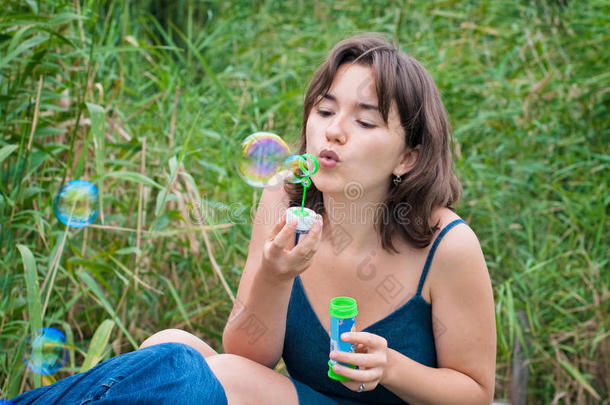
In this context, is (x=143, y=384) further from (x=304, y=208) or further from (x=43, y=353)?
(x=43, y=353)

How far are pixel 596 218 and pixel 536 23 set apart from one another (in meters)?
1.38

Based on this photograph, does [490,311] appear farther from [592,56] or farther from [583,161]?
[592,56]

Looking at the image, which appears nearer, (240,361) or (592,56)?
(240,361)

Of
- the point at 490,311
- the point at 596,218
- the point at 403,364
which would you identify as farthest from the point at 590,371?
the point at 403,364

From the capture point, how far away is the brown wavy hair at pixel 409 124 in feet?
5.02

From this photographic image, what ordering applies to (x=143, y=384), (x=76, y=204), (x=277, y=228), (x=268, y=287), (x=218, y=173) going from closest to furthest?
(x=143, y=384), (x=277, y=228), (x=268, y=287), (x=76, y=204), (x=218, y=173)

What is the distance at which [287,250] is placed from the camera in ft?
4.62

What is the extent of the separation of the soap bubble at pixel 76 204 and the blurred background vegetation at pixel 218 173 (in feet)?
0.18

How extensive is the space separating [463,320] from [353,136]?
52 cm

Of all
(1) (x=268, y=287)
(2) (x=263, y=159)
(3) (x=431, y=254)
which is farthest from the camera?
(2) (x=263, y=159)

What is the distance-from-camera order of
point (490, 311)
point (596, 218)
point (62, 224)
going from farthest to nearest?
point (596, 218) → point (62, 224) → point (490, 311)

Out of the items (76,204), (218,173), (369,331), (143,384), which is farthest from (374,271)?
(218,173)

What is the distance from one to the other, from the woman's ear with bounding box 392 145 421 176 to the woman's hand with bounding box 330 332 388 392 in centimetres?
47

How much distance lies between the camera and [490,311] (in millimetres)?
1530
